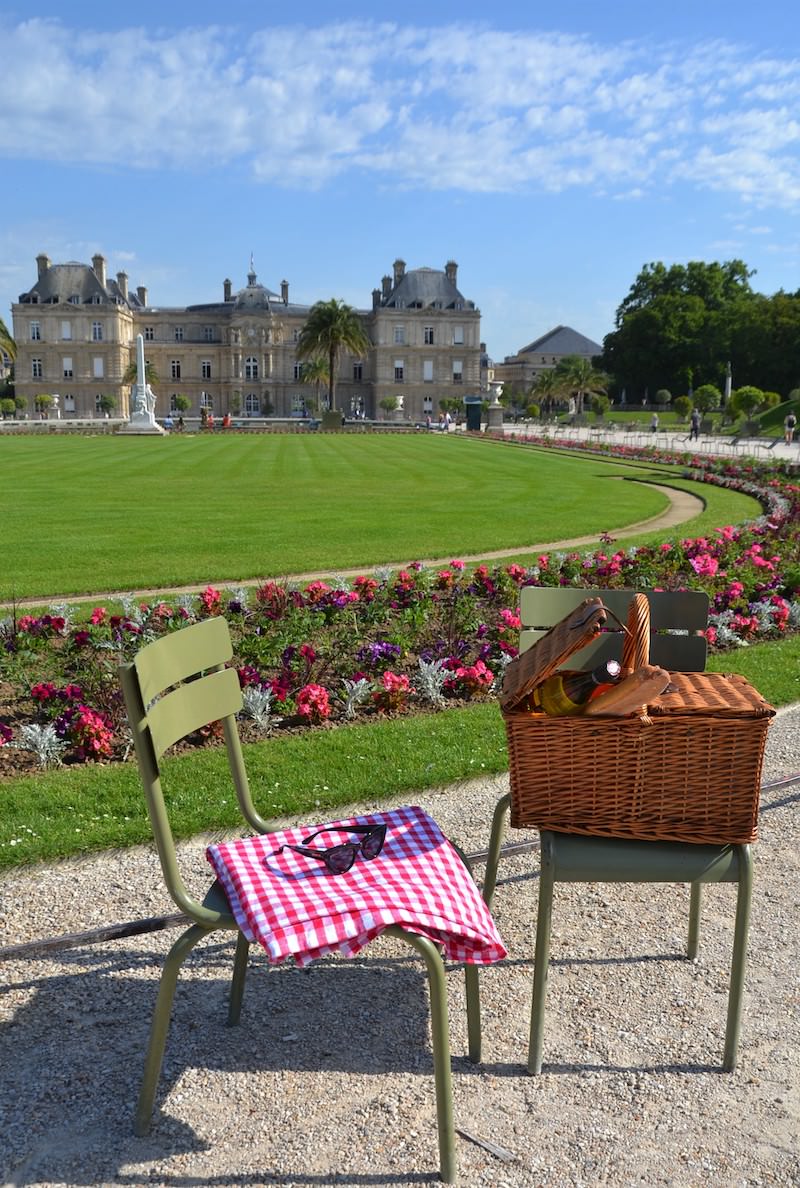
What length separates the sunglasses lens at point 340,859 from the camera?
255 cm

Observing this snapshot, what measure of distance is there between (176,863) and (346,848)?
422 mm

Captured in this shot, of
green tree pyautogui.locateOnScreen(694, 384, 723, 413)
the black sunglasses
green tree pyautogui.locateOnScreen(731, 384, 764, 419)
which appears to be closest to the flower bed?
the black sunglasses

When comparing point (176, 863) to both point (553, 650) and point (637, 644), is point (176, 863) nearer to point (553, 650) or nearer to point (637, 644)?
point (553, 650)

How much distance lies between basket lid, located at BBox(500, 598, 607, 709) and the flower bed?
2474 mm

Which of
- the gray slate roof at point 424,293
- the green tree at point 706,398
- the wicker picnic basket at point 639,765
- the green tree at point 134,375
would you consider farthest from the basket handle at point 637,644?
the gray slate roof at point 424,293

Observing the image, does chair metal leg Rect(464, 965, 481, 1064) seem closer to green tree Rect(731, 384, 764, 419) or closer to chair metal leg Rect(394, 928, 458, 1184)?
chair metal leg Rect(394, 928, 458, 1184)

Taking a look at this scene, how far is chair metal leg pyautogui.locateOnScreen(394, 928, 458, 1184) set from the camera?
2195 mm

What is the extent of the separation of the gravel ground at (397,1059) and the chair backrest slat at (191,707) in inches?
32.4

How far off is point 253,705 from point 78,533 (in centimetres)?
791

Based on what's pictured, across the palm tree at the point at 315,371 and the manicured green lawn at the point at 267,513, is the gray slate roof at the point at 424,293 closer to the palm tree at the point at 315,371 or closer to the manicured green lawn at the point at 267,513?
the palm tree at the point at 315,371

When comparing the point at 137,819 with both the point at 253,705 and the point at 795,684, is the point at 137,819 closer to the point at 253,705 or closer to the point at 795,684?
the point at 253,705

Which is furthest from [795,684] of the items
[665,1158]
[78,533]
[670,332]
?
[670,332]

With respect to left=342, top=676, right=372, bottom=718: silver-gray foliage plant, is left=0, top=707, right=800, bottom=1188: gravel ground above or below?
below

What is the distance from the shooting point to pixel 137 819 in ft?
13.1
